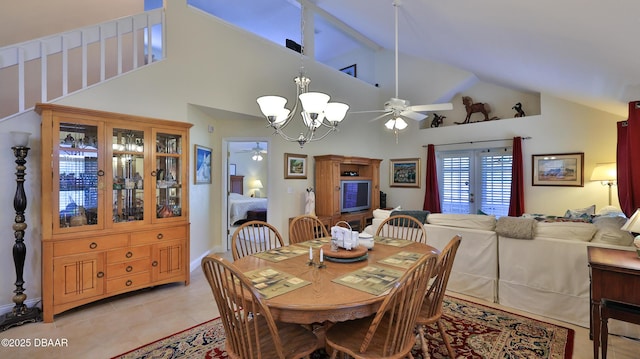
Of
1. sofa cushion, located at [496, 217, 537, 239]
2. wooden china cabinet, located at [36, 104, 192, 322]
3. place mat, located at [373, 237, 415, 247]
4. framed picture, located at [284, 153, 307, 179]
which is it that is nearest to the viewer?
place mat, located at [373, 237, 415, 247]

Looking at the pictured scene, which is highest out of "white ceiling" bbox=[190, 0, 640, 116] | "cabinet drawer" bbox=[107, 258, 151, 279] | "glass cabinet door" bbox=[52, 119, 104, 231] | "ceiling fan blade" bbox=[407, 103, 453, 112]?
"white ceiling" bbox=[190, 0, 640, 116]

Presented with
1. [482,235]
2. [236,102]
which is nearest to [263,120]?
[236,102]

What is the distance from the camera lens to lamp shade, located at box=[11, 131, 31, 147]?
8.36ft

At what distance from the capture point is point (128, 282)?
3.05 metres

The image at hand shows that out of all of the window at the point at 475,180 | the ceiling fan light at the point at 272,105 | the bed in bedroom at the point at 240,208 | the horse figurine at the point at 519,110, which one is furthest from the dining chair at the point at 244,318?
the horse figurine at the point at 519,110

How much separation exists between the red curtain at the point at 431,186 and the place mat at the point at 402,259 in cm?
424

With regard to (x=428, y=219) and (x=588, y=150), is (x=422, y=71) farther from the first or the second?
(x=428, y=219)

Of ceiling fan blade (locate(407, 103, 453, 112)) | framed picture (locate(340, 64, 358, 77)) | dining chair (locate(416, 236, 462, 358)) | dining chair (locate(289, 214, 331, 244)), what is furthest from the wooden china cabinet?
framed picture (locate(340, 64, 358, 77))

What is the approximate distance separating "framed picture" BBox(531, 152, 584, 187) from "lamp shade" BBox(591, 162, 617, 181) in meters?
0.45

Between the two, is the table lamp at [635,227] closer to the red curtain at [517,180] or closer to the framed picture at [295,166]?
the red curtain at [517,180]

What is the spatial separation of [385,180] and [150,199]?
5173 millimetres

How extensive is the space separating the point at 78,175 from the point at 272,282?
7.97 feet

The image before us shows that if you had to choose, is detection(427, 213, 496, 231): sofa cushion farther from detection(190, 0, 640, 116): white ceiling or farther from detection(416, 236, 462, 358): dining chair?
detection(190, 0, 640, 116): white ceiling

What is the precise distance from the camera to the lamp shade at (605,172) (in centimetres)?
421
